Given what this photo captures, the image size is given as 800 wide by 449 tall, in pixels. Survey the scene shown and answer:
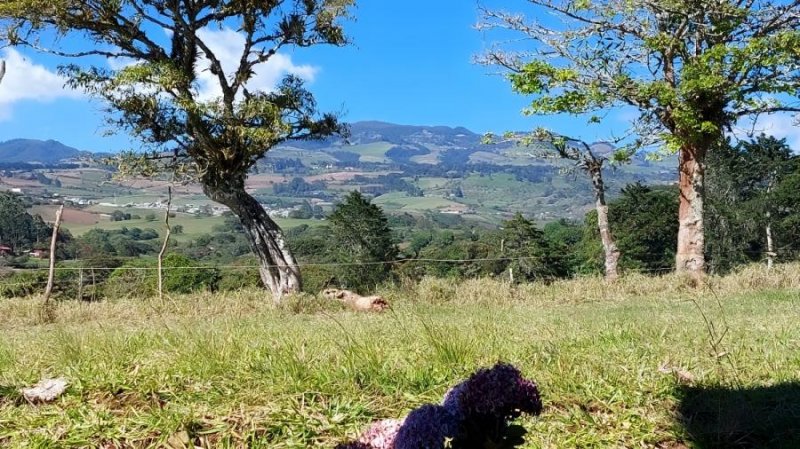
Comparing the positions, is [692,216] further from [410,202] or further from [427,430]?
[410,202]

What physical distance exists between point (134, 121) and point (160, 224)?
249 ft

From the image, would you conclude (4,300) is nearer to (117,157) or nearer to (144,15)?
(117,157)

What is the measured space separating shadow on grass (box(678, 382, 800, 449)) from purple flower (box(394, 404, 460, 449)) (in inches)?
73.2

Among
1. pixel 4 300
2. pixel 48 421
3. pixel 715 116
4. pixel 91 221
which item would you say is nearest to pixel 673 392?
pixel 48 421

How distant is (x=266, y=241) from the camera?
537 inches

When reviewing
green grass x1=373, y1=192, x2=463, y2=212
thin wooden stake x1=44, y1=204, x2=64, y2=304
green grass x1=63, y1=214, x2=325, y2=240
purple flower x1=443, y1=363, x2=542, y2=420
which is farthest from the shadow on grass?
green grass x1=373, y1=192, x2=463, y2=212

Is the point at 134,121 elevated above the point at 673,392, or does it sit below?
above

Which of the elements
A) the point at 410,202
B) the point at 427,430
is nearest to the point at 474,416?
the point at 427,430

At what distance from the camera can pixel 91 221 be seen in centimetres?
7875

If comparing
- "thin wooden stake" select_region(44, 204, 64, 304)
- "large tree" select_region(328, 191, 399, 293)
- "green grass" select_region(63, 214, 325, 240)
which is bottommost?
"green grass" select_region(63, 214, 325, 240)

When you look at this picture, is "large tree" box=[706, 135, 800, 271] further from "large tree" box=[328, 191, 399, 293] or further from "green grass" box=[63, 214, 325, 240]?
"green grass" box=[63, 214, 325, 240]

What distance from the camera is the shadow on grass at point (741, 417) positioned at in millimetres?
3119

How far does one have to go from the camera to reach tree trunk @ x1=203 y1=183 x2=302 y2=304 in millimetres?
13469

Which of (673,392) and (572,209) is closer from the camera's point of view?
(673,392)
